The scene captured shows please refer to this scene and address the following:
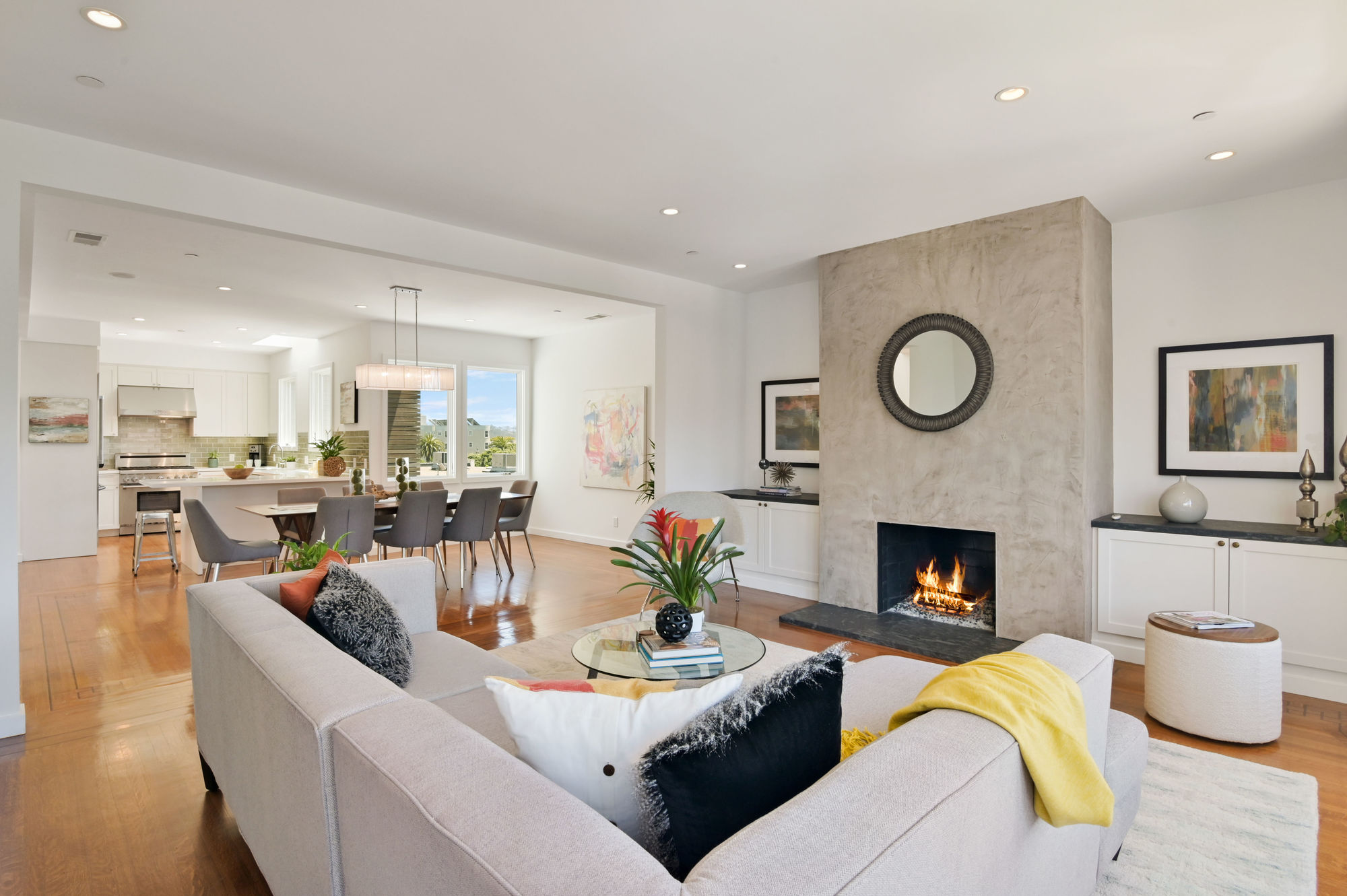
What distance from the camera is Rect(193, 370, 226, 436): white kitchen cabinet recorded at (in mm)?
10078

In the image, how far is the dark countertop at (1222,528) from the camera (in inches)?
135

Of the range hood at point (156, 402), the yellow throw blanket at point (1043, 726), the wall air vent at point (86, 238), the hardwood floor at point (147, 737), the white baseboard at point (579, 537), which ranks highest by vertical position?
the wall air vent at point (86, 238)

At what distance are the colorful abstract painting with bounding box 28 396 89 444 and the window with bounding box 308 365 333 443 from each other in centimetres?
232

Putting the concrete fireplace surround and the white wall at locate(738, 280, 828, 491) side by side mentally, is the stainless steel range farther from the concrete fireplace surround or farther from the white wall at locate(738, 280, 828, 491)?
the concrete fireplace surround

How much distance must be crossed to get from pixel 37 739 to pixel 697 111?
381cm

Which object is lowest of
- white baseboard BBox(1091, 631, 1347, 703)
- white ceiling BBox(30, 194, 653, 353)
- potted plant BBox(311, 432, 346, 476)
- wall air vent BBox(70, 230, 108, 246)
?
white baseboard BBox(1091, 631, 1347, 703)

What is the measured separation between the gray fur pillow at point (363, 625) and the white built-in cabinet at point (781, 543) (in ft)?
12.0

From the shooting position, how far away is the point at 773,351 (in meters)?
6.18

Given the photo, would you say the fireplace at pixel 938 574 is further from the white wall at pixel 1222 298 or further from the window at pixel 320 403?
the window at pixel 320 403

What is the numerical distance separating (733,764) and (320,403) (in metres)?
9.32

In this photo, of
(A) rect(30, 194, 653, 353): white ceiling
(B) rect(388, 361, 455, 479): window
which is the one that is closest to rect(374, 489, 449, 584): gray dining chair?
(A) rect(30, 194, 653, 353): white ceiling

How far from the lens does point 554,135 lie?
3145 mm

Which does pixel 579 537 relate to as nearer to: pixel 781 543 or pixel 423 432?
pixel 423 432

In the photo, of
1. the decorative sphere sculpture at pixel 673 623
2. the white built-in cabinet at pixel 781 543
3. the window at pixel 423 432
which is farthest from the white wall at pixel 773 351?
the window at pixel 423 432
